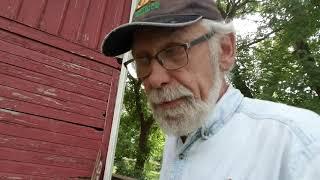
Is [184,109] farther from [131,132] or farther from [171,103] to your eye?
[131,132]

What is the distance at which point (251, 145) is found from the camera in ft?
4.53

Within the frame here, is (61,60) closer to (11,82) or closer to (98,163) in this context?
(11,82)

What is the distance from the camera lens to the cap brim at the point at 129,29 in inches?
60.2

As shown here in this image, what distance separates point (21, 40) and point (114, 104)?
147 cm

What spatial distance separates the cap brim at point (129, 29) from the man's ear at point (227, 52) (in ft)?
0.81

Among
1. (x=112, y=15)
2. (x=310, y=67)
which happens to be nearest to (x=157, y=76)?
(x=112, y=15)

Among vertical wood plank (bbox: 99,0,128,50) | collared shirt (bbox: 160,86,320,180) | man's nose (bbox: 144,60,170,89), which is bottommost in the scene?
collared shirt (bbox: 160,86,320,180)

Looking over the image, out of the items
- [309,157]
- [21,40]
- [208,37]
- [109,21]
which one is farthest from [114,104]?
[309,157]

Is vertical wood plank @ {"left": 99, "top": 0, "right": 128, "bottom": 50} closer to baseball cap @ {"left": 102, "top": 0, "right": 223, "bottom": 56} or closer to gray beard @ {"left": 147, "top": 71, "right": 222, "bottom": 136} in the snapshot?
baseball cap @ {"left": 102, "top": 0, "right": 223, "bottom": 56}

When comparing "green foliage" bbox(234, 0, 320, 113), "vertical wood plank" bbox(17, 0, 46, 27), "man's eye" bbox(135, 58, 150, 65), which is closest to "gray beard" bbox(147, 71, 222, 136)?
"man's eye" bbox(135, 58, 150, 65)

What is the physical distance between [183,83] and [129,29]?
343 millimetres

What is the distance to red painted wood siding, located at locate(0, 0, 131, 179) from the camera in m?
4.23

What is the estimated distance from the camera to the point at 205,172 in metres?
1.47

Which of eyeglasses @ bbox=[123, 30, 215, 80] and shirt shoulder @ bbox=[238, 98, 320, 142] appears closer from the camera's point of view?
shirt shoulder @ bbox=[238, 98, 320, 142]
